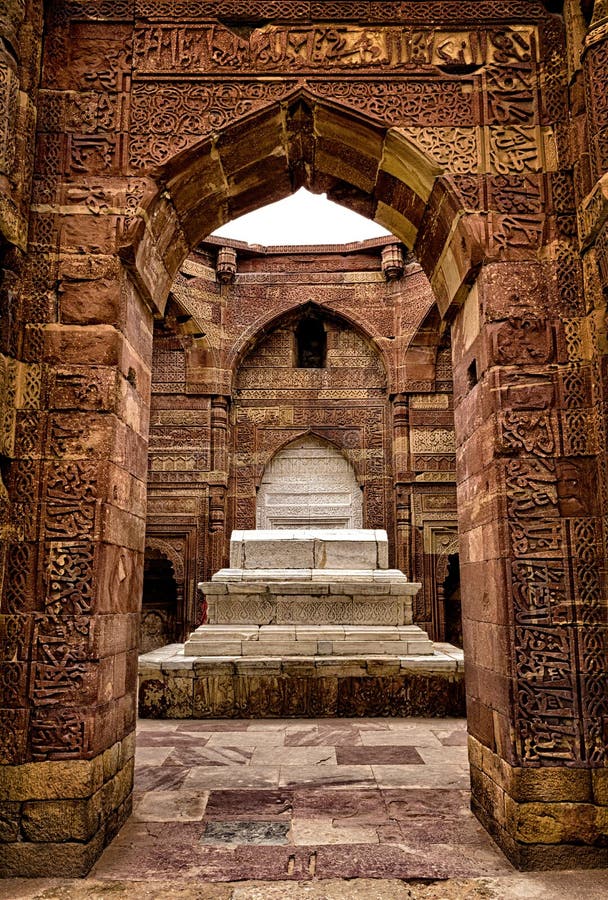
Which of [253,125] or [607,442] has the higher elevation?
A: [253,125]

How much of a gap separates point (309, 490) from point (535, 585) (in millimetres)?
9019

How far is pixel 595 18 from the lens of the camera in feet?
12.0

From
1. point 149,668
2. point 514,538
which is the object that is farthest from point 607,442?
point 149,668

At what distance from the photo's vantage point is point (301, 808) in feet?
13.0

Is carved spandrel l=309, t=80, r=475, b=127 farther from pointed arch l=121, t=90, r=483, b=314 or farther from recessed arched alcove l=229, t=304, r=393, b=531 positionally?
recessed arched alcove l=229, t=304, r=393, b=531

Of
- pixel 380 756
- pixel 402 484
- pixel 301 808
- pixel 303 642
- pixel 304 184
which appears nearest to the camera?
pixel 301 808

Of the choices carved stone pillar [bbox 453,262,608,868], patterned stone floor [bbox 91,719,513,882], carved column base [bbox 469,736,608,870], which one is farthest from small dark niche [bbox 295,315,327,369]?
carved column base [bbox 469,736,608,870]

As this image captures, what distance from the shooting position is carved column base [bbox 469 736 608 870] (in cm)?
325

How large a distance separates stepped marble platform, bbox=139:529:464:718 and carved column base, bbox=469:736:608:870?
3281mm

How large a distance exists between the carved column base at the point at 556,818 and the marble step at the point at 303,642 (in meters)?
3.51

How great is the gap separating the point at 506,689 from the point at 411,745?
7.56 ft

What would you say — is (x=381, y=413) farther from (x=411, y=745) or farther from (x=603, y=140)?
(x=603, y=140)

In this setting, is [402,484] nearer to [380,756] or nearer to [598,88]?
[380,756]

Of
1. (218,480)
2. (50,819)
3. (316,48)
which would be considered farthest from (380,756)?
(218,480)
